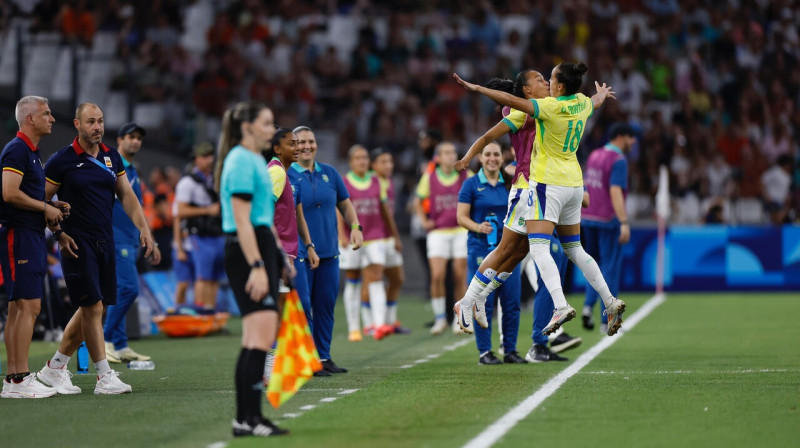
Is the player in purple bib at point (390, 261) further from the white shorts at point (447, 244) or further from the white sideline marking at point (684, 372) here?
the white sideline marking at point (684, 372)

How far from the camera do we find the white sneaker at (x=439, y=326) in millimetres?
16655

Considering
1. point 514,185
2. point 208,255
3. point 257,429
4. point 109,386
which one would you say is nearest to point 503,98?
point 514,185

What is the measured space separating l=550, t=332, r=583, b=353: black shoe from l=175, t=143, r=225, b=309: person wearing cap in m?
5.77

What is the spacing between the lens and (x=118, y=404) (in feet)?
32.0

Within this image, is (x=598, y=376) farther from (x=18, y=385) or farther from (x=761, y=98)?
(x=761, y=98)

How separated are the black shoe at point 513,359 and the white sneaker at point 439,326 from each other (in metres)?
4.28

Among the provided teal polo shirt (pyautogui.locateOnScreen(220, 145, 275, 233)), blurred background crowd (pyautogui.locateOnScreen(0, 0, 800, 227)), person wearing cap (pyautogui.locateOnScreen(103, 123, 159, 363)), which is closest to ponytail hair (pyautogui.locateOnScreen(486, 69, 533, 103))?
teal polo shirt (pyautogui.locateOnScreen(220, 145, 275, 233))

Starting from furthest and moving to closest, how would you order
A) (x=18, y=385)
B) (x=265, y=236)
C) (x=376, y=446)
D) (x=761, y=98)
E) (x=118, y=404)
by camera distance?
(x=761, y=98)
(x=18, y=385)
(x=118, y=404)
(x=265, y=236)
(x=376, y=446)

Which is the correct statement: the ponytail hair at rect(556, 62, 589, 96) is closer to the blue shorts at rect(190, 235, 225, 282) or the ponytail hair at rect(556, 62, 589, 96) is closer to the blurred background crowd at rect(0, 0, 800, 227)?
Answer: the blue shorts at rect(190, 235, 225, 282)

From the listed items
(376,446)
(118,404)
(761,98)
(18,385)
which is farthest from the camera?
(761,98)

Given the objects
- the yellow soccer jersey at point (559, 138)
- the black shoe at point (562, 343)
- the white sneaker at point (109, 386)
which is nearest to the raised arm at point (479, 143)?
A: the yellow soccer jersey at point (559, 138)

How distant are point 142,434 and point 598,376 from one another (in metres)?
4.33

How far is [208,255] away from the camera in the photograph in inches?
700

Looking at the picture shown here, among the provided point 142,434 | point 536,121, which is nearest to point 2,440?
point 142,434
